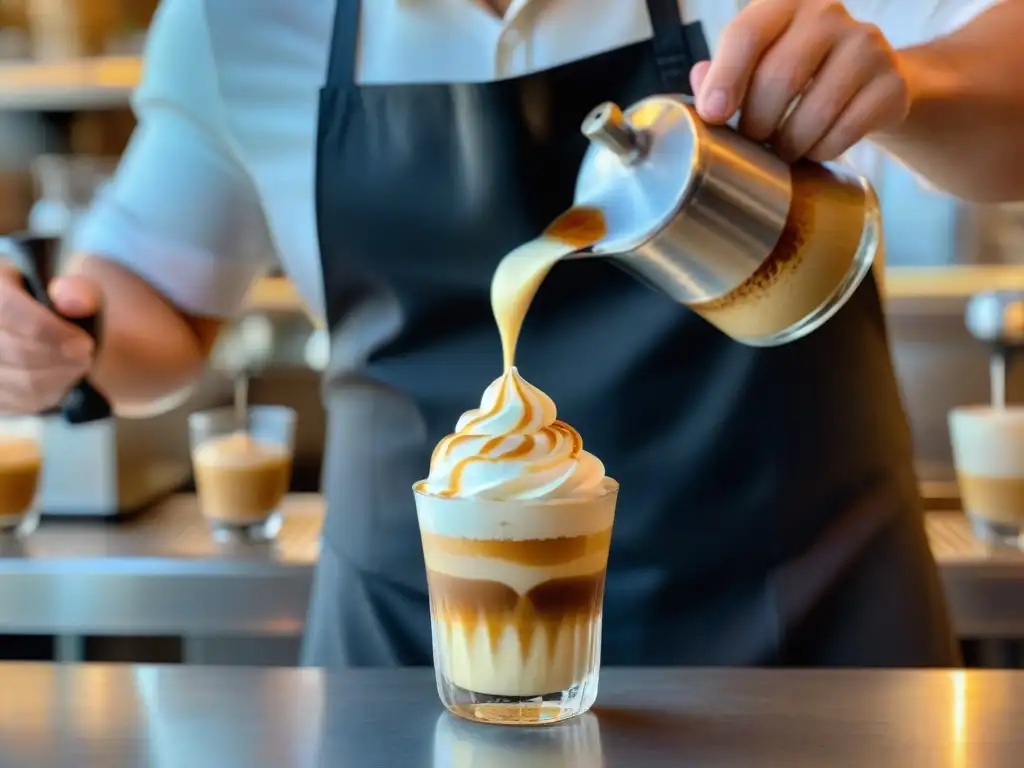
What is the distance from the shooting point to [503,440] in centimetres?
78

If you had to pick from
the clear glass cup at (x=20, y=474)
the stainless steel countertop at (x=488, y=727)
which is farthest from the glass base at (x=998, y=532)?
the clear glass cup at (x=20, y=474)

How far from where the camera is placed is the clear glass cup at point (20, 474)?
2.04 m

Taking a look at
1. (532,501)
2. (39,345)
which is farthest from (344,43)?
(532,501)

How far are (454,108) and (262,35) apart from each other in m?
0.27

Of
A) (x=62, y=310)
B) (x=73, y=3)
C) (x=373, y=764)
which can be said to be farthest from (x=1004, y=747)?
(x=73, y=3)

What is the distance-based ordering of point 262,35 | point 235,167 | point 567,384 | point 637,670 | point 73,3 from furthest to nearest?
point 73,3
point 235,167
point 262,35
point 567,384
point 637,670

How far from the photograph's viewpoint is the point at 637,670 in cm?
85

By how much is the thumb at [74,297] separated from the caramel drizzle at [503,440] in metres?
0.65

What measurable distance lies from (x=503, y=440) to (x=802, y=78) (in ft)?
1.12

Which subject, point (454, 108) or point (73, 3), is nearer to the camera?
point (454, 108)

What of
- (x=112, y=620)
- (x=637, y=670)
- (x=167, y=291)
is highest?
(x=167, y=291)

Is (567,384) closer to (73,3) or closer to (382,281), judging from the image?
(382,281)

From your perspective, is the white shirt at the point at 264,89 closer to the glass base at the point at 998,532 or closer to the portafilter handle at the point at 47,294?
the portafilter handle at the point at 47,294

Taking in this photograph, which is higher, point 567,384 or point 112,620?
point 567,384
